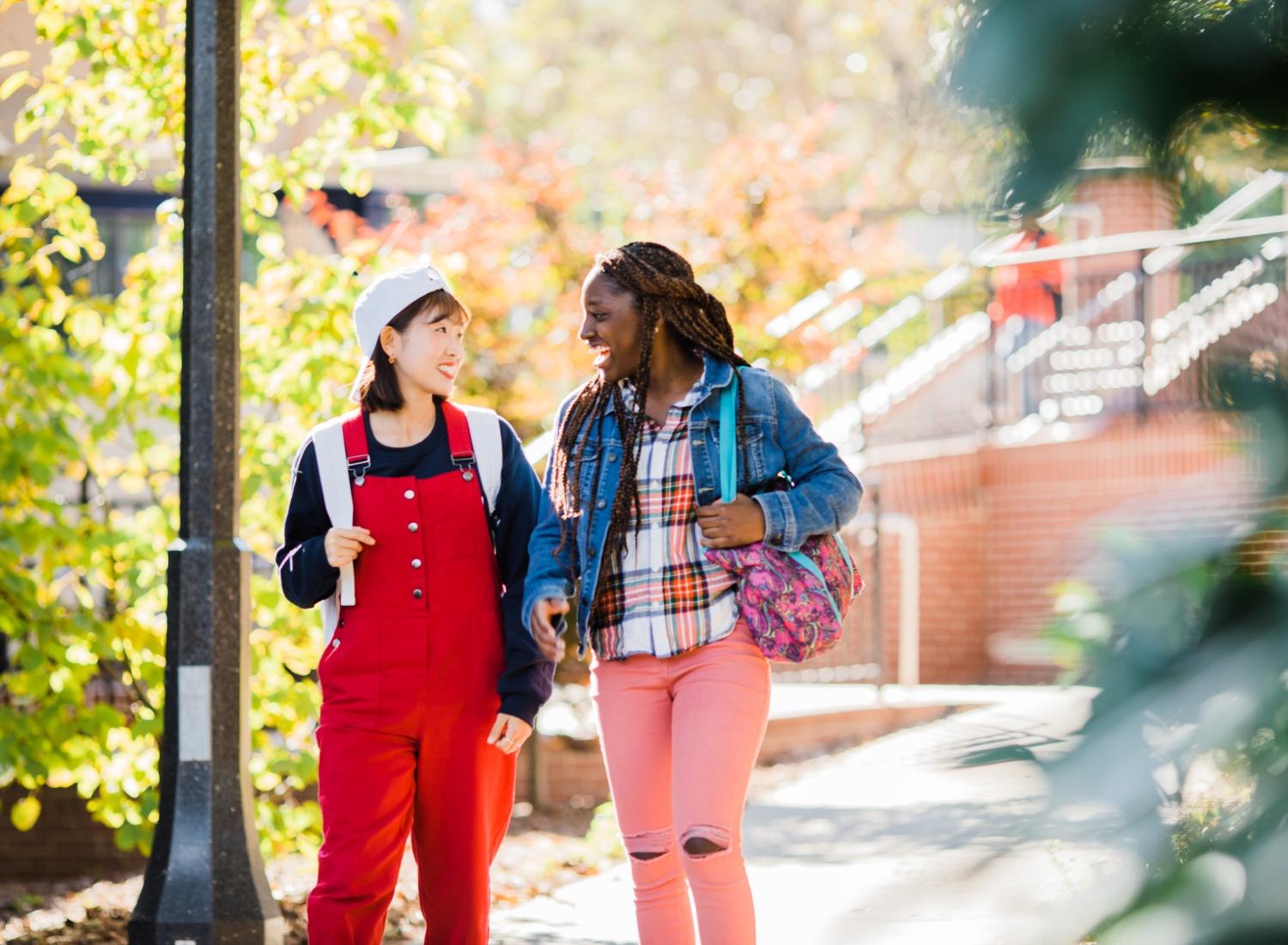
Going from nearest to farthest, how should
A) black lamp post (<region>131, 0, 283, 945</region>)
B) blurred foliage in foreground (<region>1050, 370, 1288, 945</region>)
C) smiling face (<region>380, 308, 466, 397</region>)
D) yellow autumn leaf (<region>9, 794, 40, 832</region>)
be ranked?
blurred foliage in foreground (<region>1050, 370, 1288, 945</region>), smiling face (<region>380, 308, 466, 397</region>), black lamp post (<region>131, 0, 283, 945</region>), yellow autumn leaf (<region>9, 794, 40, 832</region>)

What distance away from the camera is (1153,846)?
862 millimetres

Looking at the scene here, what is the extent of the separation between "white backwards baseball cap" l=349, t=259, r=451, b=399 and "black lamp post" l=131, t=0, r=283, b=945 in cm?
86

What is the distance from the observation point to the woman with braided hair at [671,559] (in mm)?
3635

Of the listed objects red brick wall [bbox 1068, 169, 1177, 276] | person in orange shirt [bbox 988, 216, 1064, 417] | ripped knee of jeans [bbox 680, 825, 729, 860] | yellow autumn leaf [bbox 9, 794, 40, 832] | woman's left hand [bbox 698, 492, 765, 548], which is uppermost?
red brick wall [bbox 1068, 169, 1177, 276]

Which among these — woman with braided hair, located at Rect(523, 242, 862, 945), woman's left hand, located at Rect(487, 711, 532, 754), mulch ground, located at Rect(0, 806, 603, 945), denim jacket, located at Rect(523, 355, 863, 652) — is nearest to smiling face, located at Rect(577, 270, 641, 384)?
woman with braided hair, located at Rect(523, 242, 862, 945)

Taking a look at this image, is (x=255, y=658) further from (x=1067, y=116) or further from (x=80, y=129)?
(x=1067, y=116)

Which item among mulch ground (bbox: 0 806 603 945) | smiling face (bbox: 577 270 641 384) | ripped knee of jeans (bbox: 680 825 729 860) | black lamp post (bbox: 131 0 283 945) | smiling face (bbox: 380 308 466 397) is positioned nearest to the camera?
ripped knee of jeans (bbox: 680 825 729 860)

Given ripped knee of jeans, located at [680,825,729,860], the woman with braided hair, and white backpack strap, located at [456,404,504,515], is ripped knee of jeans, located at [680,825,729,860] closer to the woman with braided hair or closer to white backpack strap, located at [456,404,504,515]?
the woman with braided hair

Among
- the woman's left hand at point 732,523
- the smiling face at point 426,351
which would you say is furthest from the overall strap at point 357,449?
the woman's left hand at point 732,523

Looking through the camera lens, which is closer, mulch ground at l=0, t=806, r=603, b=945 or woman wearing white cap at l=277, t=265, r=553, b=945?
woman wearing white cap at l=277, t=265, r=553, b=945

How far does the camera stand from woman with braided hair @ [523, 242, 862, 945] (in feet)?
11.9

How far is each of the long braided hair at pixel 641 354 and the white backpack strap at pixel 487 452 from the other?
15 centimetres

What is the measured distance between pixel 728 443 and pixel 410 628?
33.4 inches

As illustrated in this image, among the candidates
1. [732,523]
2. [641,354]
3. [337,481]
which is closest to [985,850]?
[732,523]
